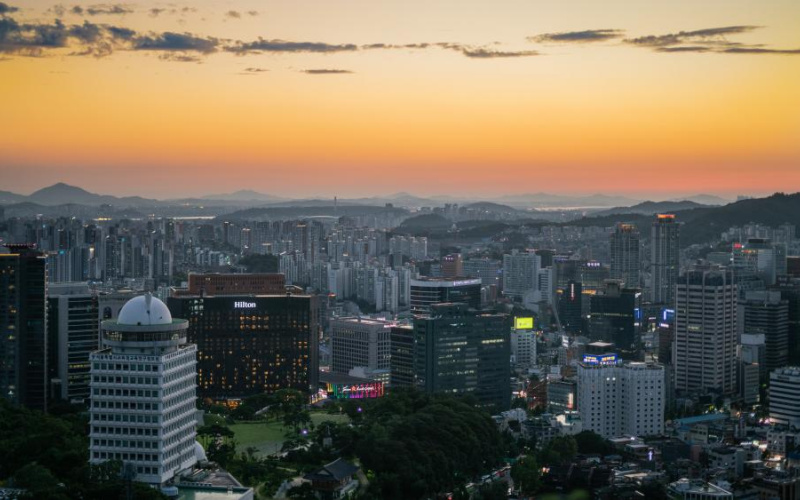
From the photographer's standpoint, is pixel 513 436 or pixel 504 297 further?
pixel 504 297

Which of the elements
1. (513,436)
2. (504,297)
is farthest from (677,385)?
(504,297)

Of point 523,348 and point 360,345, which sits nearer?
point 360,345

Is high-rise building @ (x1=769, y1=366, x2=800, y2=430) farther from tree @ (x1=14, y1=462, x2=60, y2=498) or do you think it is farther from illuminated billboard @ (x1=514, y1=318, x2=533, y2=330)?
tree @ (x1=14, y1=462, x2=60, y2=498)

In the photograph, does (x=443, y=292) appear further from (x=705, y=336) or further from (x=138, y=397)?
(x=138, y=397)

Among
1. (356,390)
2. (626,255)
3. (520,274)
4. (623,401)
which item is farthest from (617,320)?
(520,274)

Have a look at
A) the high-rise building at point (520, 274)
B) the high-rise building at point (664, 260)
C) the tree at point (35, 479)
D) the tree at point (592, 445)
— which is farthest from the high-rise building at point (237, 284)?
the high-rise building at point (520, 274)

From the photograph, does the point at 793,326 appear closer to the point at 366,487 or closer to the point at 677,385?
the point at 677,385

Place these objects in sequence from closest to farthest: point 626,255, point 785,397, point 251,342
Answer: point 785,397, point 251,342, point 626,255

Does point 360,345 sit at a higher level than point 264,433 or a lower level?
higher
